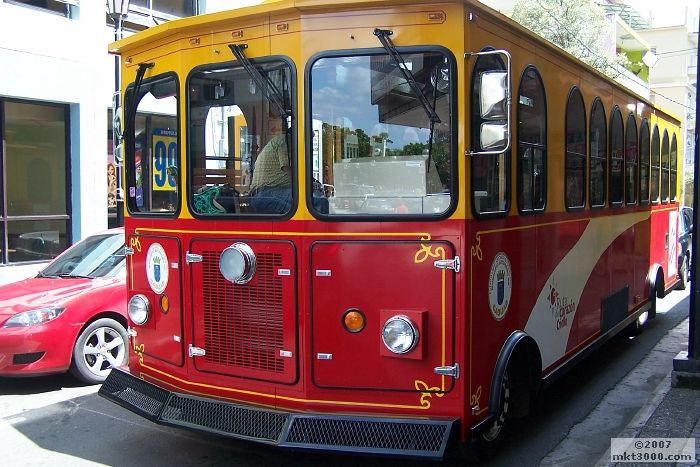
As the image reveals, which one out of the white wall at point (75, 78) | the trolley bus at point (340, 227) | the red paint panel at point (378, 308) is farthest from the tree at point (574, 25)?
the red paint panel at point (378, 308)

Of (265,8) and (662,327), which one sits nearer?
(265,8)

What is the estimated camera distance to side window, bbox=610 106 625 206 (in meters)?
7.00

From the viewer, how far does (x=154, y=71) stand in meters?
4.83

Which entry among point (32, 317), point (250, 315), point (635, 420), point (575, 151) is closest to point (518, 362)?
point (635, 420)

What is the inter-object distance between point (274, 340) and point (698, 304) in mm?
3899

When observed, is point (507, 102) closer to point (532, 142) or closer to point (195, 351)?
point (532, 142)

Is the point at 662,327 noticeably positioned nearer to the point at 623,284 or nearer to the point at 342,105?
the point at 623,284

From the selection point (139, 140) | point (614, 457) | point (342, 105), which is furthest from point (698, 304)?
point (139, 140)

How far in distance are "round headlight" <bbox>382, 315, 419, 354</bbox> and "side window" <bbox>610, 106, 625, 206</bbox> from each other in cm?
398

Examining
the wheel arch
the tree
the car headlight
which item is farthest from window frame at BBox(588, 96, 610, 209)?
the tree

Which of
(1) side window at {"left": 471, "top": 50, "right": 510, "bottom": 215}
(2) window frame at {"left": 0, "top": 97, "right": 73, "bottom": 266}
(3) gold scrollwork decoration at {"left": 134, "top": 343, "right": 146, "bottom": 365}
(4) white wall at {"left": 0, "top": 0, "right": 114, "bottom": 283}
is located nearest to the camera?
(1) side window at {"left": 471, "top": 50, "right": 510, "bottom": 215}

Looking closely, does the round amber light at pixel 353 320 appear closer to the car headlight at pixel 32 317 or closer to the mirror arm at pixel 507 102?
the mirror arm at pixel 507 102

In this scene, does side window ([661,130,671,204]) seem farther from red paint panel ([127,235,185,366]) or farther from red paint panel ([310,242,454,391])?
red paint panel ([127,235,185,366])

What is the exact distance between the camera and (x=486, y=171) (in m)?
4.19
